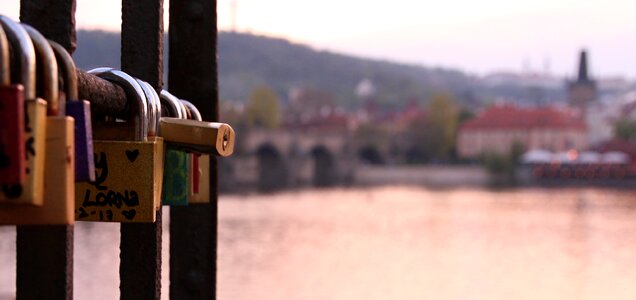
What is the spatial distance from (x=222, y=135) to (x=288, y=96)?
184493 mm

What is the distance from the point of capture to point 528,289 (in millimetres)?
27859

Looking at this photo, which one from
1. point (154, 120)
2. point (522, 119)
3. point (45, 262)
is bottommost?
point (45, 262)

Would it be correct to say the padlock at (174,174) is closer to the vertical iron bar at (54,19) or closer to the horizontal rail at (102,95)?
the horizontal rail at (102,95)

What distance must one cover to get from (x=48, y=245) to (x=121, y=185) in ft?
0.49

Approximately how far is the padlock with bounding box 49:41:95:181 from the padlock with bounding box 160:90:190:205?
0.74m

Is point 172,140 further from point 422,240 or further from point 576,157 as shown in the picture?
point 576,157

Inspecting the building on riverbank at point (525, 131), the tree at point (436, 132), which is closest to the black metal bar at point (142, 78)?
the tree at point (436, 132)

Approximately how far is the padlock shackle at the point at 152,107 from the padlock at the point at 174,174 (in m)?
0.22

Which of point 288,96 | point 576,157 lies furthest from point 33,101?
point 288,96

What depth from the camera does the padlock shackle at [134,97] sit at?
6.22 feet

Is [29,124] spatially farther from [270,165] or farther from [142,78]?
[270,165]

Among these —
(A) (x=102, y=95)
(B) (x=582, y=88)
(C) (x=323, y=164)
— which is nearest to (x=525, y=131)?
(C) (x=323, y=164)

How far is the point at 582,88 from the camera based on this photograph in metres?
143

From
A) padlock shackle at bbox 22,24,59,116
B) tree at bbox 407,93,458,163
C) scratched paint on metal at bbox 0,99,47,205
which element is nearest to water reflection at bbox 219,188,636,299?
padlock shackle at bbox 22,24,59,116
